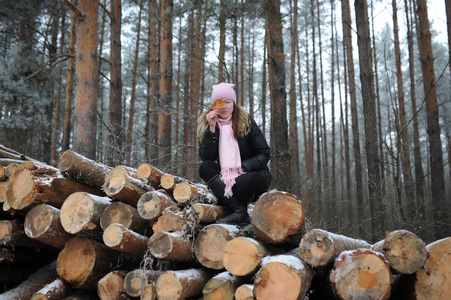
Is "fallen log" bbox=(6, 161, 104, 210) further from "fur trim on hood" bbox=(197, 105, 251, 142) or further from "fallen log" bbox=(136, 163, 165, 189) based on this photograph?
"fur trim on hood" bbox=(197, 105, 251, 142)

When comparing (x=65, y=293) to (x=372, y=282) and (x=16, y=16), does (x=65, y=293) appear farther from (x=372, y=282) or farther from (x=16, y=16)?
(x=16, y=16)

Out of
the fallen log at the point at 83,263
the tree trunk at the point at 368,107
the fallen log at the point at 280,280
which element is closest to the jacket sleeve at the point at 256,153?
the fallen log at the point at 280,280

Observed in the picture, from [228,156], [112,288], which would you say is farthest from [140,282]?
[228,156]

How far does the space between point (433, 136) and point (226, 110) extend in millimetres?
8364

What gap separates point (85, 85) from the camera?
6148 mm

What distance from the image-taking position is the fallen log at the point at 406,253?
7.10 ft

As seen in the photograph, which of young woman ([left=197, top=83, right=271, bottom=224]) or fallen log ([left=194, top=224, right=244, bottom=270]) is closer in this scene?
fallen log ([left=194, top=224, right=244, bottom=270])

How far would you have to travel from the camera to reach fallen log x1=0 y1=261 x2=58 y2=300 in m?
3.02

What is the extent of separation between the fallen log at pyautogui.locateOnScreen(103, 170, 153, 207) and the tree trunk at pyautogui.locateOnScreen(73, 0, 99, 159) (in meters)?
3.44

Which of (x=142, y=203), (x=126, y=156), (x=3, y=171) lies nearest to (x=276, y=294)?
(x=142, y=203)

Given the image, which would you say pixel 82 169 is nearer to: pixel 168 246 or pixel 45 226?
pixel 45 226

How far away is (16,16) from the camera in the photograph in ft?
43.4

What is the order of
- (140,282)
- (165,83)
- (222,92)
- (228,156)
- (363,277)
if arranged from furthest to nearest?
(165,83), (222,92), (228,156), (140,282), (363,277)

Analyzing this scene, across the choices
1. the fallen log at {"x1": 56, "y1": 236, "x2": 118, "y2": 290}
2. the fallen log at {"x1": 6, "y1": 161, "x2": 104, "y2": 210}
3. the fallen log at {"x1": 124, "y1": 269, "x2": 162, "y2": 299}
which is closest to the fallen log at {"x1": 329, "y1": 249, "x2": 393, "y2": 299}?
the fallen log at {"x1": 124, "y1": 269, "x2": 162, "y2": 299}
